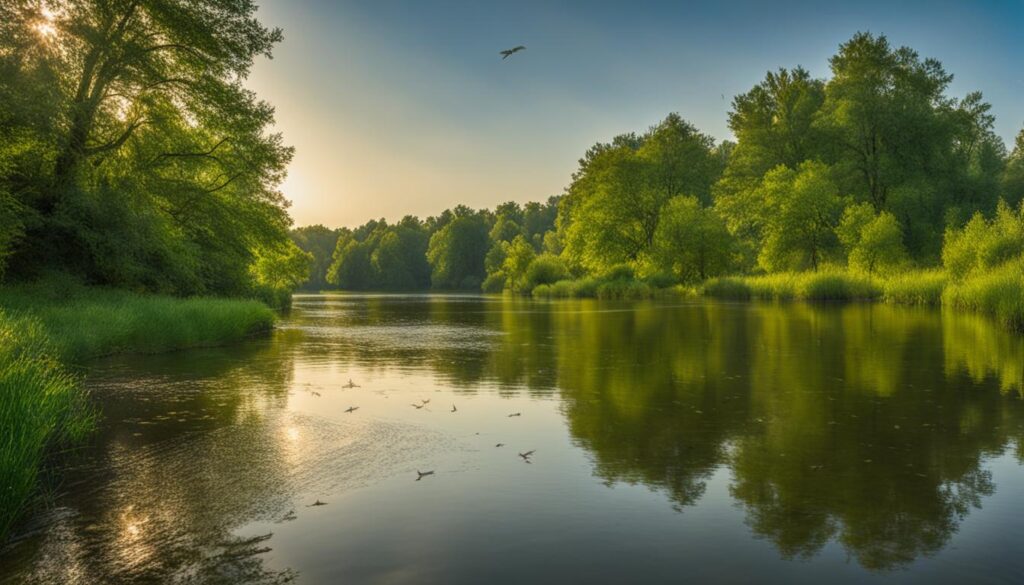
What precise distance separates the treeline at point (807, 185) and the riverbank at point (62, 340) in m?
39.4

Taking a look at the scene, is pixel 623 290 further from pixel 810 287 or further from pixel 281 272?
pixel 281 272

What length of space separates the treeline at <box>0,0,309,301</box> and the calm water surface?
755 cm

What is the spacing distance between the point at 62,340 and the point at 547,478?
42.2ft

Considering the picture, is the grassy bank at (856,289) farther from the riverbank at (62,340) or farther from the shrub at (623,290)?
the riverbank at (62,340)

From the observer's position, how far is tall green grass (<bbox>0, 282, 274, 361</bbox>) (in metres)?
16.9

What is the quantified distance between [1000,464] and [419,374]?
11725mm

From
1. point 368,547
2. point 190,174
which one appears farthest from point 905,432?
point 190,174

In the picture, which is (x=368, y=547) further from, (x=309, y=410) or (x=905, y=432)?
(x=905, y=432)

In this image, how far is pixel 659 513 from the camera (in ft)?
21.9

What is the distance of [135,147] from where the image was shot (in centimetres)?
2680

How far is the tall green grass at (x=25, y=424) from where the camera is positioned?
6.17 metres

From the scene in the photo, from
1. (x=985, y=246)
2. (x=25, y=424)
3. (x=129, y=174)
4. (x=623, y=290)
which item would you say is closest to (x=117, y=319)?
(x=129, y=174)

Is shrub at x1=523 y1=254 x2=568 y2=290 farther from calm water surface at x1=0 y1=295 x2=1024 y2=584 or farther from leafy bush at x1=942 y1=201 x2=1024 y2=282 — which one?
calm water surface at x1=0 y1=295 x2=1024 y2=584

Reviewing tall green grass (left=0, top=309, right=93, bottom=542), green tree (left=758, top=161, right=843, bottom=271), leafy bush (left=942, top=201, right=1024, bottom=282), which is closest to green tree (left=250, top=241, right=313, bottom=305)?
tall green grass (left=0, top=309, right=93, bottom=542)
